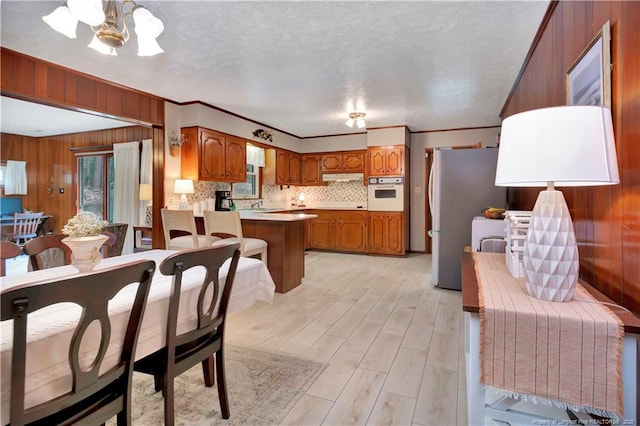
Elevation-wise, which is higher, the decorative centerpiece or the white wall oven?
the white wall oven

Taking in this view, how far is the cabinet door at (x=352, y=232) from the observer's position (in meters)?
6.33

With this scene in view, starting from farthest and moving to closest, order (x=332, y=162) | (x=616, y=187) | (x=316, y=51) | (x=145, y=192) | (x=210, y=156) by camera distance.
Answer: (x=332, y=162), (x=145, y=192), (x=210, y=156), (x=316, y=51), (x=616, y=187)

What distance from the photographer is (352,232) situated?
642 centimetres

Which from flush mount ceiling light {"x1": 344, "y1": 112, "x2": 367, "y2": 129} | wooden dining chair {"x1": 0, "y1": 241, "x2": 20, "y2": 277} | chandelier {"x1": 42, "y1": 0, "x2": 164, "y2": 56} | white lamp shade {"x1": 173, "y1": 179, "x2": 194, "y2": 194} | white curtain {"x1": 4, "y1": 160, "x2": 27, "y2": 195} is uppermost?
flush mount ceiling light {"x1": 344, "y1": 112, "x2": 367, "y2": 129}

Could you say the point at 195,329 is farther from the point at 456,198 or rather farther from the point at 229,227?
the point at 456,198

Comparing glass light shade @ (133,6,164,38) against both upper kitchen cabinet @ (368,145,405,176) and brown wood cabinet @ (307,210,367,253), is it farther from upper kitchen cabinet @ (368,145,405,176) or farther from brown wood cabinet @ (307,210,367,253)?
brown wood cabinet @ (307,210,367,253)

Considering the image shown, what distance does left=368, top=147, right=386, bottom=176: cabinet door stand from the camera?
606cm

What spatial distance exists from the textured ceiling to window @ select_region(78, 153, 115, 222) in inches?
112

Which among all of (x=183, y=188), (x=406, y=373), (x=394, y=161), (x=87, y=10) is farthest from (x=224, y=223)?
(x=394, y=161)

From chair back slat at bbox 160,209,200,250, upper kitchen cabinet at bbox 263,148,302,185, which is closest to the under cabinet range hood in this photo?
upper kitchen cabinet at bbox 263,148,302,185

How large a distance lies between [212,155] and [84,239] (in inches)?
131

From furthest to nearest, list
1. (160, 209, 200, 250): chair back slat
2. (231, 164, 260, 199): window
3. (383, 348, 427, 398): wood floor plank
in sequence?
1. (231, 164, 260, 199): window
2. (160, 209, 200, 250): chair back slat
3. (383, 348, 427, 398): wood floor plank

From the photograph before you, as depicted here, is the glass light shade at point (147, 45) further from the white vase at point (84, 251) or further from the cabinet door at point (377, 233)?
the cabinet door at point (377, 233)

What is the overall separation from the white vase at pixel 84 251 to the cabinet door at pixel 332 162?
18.2 ft
